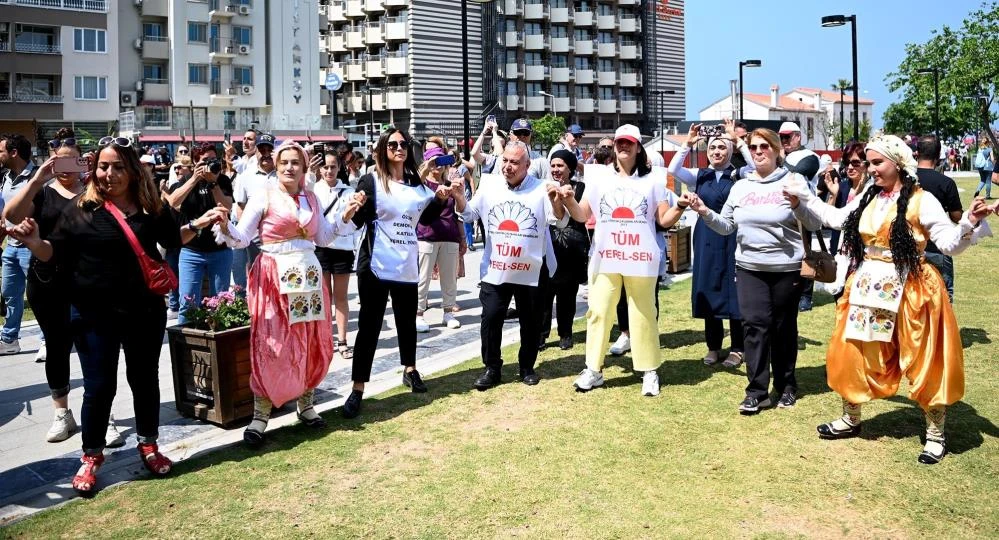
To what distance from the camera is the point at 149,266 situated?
5375mm

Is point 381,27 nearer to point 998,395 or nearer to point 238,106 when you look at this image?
point 238,106

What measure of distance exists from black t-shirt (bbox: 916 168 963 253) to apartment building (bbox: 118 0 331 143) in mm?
46516

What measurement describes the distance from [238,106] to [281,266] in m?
52.6

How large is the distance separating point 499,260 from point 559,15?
7068 cm

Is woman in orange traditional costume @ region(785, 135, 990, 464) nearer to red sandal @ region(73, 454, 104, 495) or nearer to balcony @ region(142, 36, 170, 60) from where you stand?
red sandal @ region(73, 454, 104, 495)

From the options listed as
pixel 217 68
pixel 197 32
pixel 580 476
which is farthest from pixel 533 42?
pixel 580 476

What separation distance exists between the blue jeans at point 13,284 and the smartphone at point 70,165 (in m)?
3.23

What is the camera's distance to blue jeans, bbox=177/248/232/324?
29.2 ft

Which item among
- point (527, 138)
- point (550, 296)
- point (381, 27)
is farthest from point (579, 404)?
point (381, 27)

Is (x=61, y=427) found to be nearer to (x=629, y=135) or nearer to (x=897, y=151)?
(x=629, y=135)

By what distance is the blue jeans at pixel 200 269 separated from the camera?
29.2 feet

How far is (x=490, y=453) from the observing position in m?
5.80

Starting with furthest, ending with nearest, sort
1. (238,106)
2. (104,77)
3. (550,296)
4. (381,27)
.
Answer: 1. (381,27)
2. (238,106)
3. (104,77)
4. (550,296)

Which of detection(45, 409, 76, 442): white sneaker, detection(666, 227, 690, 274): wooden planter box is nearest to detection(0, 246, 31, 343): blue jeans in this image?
detection(45, 409, 76, 442): white sneaker
